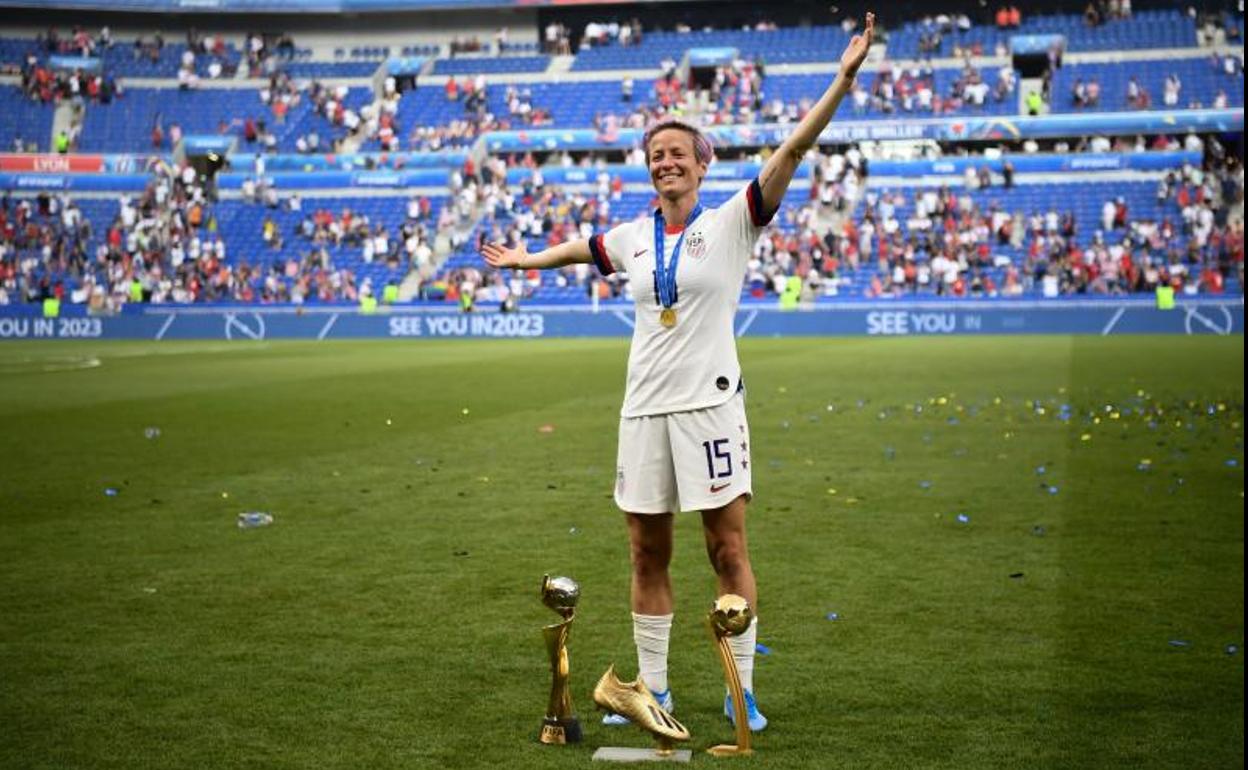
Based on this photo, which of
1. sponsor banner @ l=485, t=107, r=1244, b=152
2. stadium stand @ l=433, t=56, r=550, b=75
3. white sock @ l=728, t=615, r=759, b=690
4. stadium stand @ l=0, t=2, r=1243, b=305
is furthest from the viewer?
stadium stand @ l=433, t=56, r=550, b=75

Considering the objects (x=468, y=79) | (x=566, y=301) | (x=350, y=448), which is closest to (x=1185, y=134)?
(x=566, y=301)

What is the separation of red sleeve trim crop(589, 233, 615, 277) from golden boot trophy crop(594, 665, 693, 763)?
1508 millimetres

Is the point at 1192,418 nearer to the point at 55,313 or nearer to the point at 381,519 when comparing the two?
the point at 381,519

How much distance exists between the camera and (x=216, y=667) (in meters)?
6.63

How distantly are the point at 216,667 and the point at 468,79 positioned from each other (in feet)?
175

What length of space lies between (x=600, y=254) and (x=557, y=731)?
1.75 m

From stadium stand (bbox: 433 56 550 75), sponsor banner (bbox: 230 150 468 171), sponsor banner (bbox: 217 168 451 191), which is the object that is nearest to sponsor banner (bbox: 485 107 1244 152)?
sponsor banner (bbox: 230 150 468 171)

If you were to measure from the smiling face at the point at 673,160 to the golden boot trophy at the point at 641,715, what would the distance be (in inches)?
66.5

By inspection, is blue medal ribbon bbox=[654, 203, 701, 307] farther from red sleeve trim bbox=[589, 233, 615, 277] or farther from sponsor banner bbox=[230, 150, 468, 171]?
sponsor banner bbox=[230, 150, 468, 171]

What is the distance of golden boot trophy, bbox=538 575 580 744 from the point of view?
17.9 feet

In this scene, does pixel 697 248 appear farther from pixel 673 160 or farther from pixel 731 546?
pixel 731 546

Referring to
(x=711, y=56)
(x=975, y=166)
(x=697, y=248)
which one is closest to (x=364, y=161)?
(x=711, y=56)

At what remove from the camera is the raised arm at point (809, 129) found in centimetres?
522

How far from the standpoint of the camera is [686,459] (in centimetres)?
555
